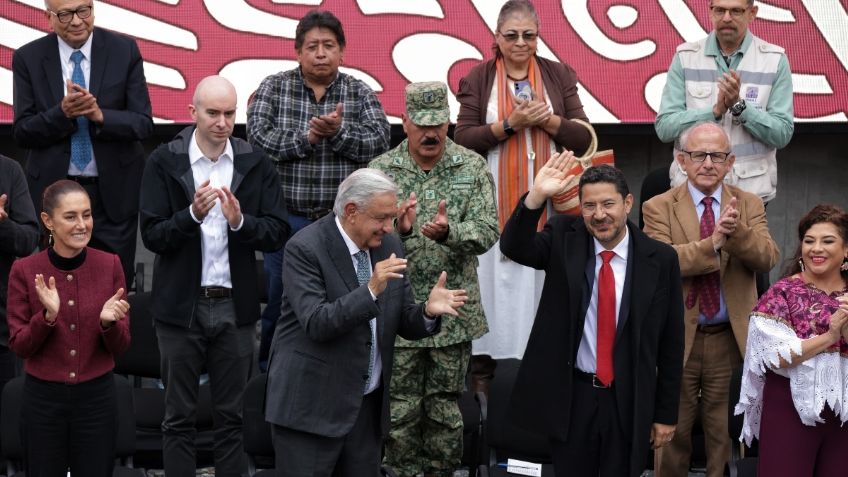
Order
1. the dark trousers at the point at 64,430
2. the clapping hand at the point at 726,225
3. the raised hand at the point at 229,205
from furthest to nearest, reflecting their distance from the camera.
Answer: the raised hand at the point at 229,205 → the clapping hand at the point at 726,225 → the dark trousers at the point at 64,430

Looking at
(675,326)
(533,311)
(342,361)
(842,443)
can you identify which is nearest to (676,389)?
(675,326)

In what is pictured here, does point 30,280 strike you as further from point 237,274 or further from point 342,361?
point 342,361

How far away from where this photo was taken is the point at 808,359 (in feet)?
20.2

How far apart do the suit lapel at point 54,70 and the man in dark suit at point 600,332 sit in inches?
127

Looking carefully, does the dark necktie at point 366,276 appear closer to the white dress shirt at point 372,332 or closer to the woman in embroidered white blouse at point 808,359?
the white dress shirt at point 372,332

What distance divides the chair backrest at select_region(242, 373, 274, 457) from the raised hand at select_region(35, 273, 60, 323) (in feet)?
3.28

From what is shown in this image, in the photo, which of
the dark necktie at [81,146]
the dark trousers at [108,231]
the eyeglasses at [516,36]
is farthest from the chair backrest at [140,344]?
the eyeglasses at [516,36]

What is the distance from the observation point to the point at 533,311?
821 cm

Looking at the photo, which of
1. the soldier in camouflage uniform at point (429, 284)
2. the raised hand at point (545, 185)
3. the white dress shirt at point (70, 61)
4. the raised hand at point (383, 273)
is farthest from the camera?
the white dress shirt at point (70, 61)

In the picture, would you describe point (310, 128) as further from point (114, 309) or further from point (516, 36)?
point (114, 309)

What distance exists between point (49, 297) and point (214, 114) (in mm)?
1451

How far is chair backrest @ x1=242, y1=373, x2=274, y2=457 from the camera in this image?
6477 millimetres

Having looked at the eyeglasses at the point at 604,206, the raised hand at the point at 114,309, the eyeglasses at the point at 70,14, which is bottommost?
the raised hand at the point at 114,309

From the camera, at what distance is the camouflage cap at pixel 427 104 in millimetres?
7215
